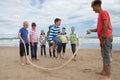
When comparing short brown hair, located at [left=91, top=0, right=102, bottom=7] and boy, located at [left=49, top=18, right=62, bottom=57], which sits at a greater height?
short brown hair, located at [left=91, top=0, right=102, bottom=7]

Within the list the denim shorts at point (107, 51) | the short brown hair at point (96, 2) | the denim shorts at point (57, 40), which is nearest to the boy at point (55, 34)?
the denim shorts at point (57, 40)

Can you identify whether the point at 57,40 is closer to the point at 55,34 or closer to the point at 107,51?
the point at 55,34

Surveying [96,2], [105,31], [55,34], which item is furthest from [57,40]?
[105,31]

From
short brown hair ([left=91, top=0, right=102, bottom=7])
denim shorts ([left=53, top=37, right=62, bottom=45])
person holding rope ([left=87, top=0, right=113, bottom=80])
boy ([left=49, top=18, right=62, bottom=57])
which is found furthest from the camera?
denim shorts ([left=53, top=37, right=62, bottom=45])

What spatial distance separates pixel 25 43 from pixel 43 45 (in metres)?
3.83

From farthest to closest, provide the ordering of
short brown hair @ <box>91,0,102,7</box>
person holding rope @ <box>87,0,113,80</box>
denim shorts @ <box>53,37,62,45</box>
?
denim shorts @ <box>53,37,62,45</box>
short brown hair @ <box>91,0,102,7</box>
person holding rope @ <box>87,0,113,80</box>

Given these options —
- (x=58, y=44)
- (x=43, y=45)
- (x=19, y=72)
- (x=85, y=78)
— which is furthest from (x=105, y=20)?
(x=43, y=45)

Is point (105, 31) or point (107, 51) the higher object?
point (105, 31)

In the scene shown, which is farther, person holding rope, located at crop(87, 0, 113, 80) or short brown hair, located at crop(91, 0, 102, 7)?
short brown hair, located at crop(91, 0, 102, 7)

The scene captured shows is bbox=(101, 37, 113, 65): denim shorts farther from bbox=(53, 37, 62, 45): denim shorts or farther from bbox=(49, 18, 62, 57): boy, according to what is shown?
bbox=(53, 37, 62, 45): denim shorts

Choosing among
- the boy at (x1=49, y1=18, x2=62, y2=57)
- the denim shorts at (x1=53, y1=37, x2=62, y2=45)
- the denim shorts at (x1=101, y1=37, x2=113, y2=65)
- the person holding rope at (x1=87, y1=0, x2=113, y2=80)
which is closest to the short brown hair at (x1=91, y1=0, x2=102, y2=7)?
the person holding rope at (x1=87, y1=0, x2=113, y2=80)

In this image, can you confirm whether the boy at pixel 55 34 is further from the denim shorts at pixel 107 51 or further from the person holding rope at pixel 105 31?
the denim shorts at pixel 107 51

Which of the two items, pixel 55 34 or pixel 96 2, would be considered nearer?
pixel 96 2

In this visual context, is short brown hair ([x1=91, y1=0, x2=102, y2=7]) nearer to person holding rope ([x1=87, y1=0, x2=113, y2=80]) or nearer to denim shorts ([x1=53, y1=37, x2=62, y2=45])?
person holding rope ([x1=87, y1=0, x2=113, y2=80])
